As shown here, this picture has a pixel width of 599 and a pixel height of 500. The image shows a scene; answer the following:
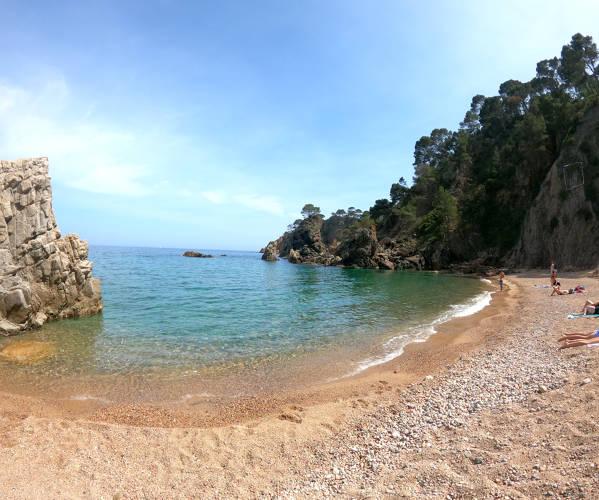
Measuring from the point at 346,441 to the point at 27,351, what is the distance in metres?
13.2

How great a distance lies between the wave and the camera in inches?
468

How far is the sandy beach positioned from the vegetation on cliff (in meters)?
45.9

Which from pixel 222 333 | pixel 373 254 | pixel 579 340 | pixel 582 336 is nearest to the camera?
pixel 579 340

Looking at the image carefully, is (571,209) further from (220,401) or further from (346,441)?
(220,401)

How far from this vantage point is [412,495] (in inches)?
161

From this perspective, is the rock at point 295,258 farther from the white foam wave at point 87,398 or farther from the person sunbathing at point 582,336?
the white foam wave at point 87,398

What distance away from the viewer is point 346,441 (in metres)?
6.06

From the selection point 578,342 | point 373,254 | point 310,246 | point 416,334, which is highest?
point 310,246

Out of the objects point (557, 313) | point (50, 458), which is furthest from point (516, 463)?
point (557, 313)

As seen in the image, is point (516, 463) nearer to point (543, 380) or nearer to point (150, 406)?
point (543, 380)

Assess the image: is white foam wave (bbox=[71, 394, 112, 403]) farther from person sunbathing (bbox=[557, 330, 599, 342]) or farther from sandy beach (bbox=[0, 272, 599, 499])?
person sunbathing (bbox=[557, 330, 599, 342])

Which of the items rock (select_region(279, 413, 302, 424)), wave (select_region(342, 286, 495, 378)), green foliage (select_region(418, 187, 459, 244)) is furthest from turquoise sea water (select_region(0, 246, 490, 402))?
green foliage (select_region(418, 187, 459, 244))

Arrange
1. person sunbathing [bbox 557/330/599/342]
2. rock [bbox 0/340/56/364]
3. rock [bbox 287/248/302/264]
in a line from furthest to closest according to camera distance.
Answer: rock [bbox 287/248/302/264] → rock [bbox 0/340/56/364] → person sunbathing [bbox 557/330/599/342]

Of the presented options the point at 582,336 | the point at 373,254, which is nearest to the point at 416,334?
the point at 582,336
